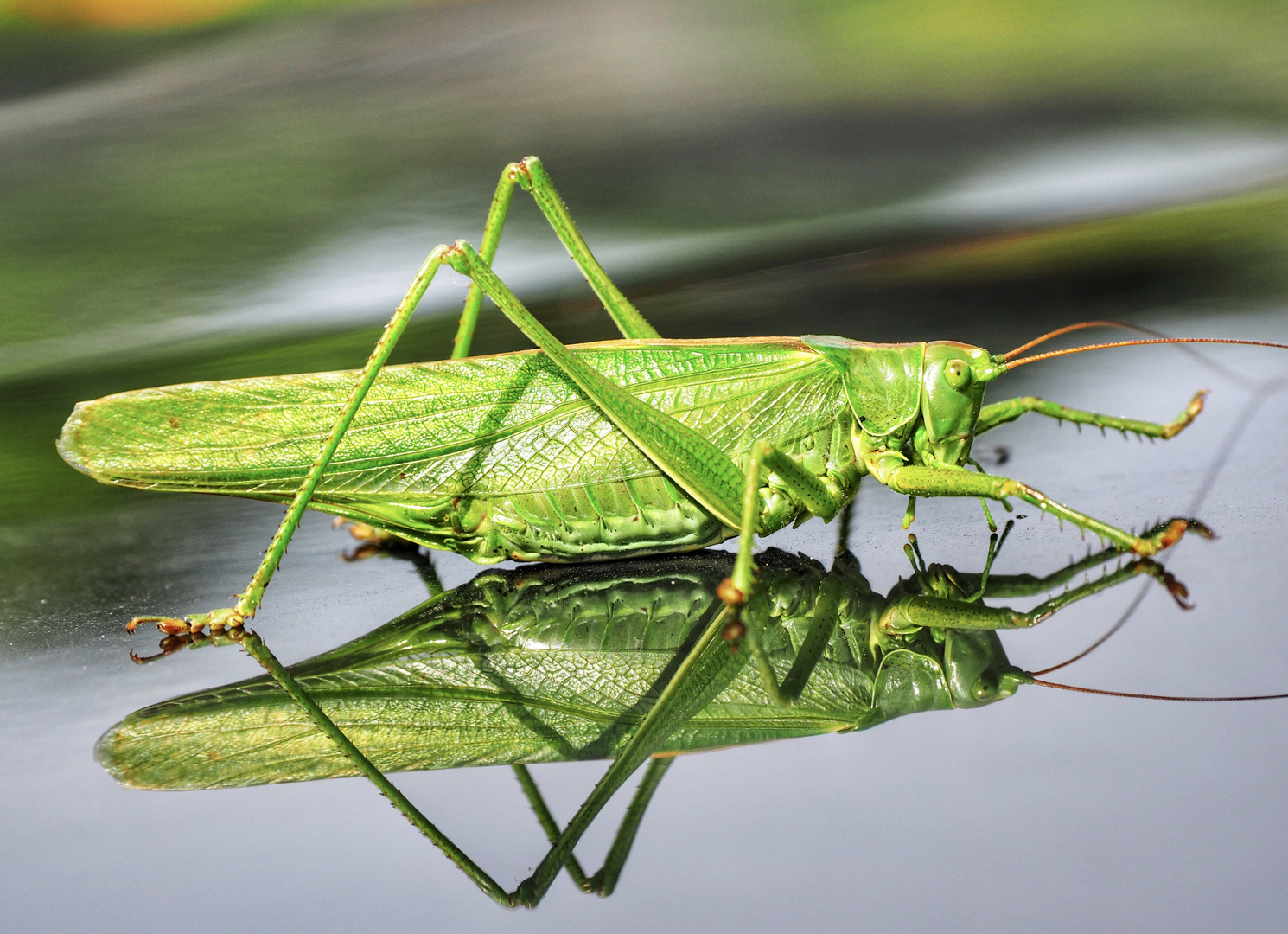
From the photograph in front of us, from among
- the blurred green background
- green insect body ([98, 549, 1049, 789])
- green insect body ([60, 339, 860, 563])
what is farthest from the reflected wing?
the blurred green background

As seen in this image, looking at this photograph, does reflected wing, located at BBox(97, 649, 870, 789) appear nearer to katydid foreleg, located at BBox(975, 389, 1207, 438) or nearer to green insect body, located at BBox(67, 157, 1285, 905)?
green insect body, located at BBox(67, 157, 1285, 905)

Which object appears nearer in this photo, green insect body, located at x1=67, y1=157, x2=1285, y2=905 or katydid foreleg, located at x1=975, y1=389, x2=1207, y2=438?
green insect body, located at x1=67, y1=157, x2=1285, y2=905

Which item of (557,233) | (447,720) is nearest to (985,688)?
(447,720)

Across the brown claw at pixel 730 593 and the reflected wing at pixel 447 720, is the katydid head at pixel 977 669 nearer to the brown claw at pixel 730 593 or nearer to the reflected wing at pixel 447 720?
the reflected wing at pixel 447 720

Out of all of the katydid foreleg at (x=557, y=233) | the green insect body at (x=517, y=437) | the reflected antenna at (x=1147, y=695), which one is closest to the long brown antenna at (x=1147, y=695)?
the reflected antenna at (x=1147, y=695)

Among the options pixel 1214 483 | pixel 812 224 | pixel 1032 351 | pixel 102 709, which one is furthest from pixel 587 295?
pixel 102 709
